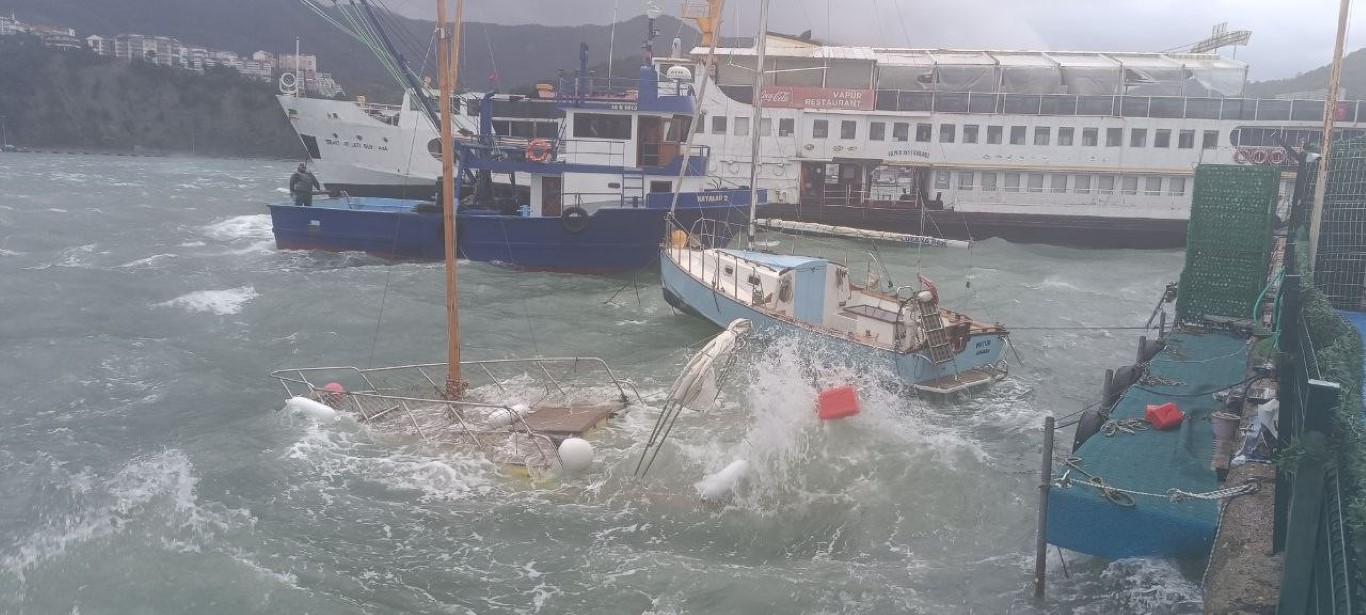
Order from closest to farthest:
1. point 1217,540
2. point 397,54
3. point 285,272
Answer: point 1217,540 → point 285,272 → point 397,54

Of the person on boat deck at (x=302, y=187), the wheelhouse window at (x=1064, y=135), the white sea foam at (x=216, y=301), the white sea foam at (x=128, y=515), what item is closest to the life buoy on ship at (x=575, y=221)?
the white sea foam at (x=216, y=301)

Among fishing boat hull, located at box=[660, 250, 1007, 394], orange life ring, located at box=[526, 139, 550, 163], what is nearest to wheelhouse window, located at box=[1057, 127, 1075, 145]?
orange life ring, located at box=[526, 139, 550, 163]

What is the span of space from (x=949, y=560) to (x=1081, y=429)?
343 centimetres

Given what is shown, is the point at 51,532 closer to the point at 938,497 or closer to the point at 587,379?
the point at 587,379

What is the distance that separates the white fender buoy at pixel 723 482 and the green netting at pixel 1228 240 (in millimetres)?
8687

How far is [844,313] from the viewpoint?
18.0m

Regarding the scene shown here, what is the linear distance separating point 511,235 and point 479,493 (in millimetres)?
17719

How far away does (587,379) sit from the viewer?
15547 millimetres

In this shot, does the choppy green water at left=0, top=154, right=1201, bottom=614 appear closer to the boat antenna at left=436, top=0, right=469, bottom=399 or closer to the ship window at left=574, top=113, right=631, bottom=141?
the boat antenna at left=436, top=0, right=469, bottom=399

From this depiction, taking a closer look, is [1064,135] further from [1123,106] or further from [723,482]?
[723,482]

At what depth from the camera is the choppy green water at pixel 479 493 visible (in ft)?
28.7

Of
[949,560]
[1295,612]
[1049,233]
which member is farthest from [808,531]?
[1049,233]

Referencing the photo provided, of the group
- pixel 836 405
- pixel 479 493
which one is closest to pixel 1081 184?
pixel 836 405

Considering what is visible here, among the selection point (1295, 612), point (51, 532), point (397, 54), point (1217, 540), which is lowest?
point (51, 532)
